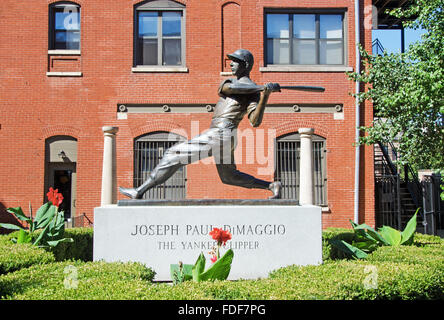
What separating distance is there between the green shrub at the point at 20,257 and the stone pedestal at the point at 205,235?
738mm

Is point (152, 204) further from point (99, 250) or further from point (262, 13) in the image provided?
point (262, 13)

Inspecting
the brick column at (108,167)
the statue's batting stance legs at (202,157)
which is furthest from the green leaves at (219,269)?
the brick column at (108,167)

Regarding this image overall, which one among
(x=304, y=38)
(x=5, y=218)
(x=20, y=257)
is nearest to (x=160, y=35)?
(x=304, y=38)

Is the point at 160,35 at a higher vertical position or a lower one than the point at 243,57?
higher

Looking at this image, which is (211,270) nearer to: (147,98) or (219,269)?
(219,269)

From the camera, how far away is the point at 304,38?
51.3ft

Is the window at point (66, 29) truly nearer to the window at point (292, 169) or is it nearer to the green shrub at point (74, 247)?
the window at point (292, 169)

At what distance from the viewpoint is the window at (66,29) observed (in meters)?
15.0

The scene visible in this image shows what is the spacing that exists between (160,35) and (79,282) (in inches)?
471

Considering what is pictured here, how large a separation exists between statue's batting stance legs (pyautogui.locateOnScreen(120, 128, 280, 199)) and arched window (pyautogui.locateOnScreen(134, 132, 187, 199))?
7.53 m

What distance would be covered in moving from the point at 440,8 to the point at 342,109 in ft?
18.1

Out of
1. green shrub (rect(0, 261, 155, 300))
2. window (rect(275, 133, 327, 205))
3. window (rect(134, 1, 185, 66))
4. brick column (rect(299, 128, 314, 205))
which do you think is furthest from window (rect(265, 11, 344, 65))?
green shrub (rect(0, 261, 155, 300))

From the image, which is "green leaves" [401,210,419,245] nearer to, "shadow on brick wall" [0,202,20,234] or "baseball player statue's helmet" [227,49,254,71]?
"baseball player statue's helmet" [227,49,254,71]
